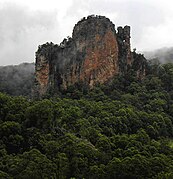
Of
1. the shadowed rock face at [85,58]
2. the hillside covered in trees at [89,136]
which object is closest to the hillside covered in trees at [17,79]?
the shadowed rock face at [85,58]

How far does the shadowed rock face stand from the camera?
263ft

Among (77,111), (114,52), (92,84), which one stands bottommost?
(77,111)

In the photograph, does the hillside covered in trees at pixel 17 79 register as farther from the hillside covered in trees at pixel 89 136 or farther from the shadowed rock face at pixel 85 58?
the hillside covered in trees at pixel 89 136

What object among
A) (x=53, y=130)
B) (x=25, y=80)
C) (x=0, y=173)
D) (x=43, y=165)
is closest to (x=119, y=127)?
(x=53, y=130)

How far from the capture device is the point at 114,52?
81875 mm


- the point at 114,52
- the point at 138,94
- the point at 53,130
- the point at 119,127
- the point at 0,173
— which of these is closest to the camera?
the point at 0,173

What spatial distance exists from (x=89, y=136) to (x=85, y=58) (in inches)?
1150

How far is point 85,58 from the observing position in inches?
3162

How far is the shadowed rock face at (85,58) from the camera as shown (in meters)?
80.3

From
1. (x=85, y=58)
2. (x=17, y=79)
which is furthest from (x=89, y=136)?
(x=17, y=79)

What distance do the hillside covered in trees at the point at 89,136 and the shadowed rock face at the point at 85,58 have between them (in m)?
4.00

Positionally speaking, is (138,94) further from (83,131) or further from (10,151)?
(10,151)

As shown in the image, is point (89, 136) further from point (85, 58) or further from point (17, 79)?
point (17, 79)

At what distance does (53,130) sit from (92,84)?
97.0 feet
